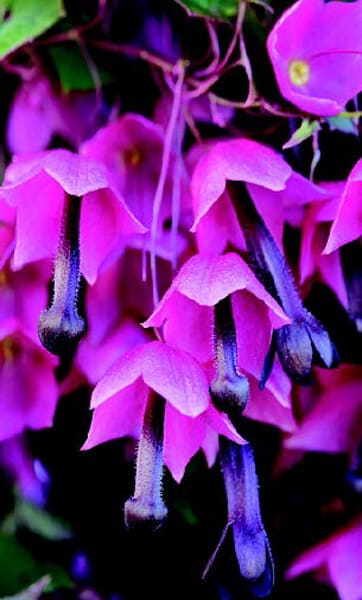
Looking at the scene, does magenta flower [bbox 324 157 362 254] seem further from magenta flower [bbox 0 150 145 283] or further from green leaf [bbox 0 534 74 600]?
green leaf [bbox 0 534 74 600]

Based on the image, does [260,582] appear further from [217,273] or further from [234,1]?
[234,1]

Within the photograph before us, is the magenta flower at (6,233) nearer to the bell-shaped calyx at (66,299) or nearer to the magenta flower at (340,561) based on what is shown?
the bell-shaped calyx at (66,299)

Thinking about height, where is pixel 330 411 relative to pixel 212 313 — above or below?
below

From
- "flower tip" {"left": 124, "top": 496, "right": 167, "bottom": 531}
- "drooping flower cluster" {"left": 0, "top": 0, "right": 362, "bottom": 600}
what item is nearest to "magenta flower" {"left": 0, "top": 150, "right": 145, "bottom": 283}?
"drooping flower cluster" {"left": 0, "top": 0, "right": 362, "bottom": 600}

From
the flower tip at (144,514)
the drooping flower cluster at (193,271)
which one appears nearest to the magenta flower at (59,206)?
the drooping flower cluster at (193,271)

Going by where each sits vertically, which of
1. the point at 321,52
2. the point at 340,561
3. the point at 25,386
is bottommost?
the point at 340,561

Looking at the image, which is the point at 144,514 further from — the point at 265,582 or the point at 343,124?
the point at 343,124

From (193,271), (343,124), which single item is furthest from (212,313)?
(343,124)
